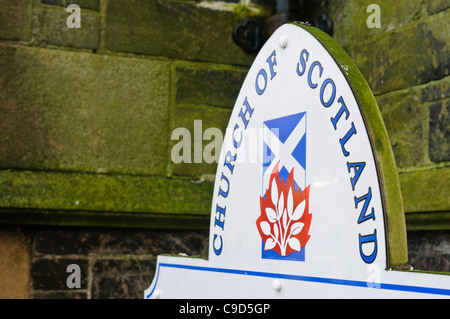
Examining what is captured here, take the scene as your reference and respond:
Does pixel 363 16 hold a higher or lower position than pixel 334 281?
higher

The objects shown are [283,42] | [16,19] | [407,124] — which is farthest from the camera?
[16,19]

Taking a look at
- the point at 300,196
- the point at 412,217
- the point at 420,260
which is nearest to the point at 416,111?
the point at 412,217

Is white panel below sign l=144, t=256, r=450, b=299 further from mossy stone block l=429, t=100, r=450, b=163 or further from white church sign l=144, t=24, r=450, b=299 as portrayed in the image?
mossy stone block l=429, t=100, r=450, b=163

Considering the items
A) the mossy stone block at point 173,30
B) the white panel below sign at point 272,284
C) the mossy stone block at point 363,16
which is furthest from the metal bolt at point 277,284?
the mossy stone block at point 173,30

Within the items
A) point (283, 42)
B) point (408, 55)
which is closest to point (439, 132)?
point (408, 55)

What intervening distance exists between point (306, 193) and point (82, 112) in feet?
4.80

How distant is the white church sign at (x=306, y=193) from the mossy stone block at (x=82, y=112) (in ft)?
3.27

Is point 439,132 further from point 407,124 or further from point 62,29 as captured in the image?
point 62,29

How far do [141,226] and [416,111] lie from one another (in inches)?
45.8

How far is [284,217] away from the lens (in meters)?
1.18

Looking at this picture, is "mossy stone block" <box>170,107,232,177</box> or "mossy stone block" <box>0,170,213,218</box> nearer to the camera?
"mossy stone block" <box>0,170,213,218</box>

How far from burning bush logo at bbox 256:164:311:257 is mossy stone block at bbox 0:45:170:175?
1246 millimetres

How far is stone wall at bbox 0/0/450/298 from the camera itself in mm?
2283

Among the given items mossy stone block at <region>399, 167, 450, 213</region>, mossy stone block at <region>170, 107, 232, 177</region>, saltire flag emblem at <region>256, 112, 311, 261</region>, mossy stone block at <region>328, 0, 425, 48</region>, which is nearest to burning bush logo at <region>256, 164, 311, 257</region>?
saltire flag emblem at <region>256, 112, 311, 261</region>
